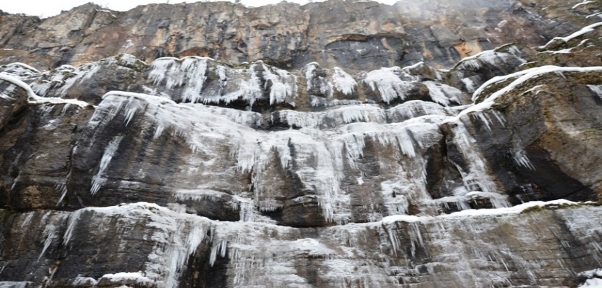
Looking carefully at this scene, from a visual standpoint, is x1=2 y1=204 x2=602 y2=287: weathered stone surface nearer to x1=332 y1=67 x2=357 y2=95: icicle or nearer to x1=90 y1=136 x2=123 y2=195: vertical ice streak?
x1=90 y1=136 x2=123 y2=195: vertical ice streak

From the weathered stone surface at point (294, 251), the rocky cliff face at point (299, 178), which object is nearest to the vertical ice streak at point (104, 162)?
the rocky cliff face at point (299, 178)

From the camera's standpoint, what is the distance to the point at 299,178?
10.8m

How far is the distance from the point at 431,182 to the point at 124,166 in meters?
8.96

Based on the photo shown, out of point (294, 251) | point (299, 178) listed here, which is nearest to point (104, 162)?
point (299, 178)

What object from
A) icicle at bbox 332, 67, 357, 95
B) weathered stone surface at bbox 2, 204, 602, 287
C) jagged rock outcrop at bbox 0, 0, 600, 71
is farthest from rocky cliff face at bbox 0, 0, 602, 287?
jagged rock outcrop at bbox 0, 0, 600, 71

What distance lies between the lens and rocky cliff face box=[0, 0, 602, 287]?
7.92m

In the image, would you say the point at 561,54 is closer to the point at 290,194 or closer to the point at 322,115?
the point at 322,115

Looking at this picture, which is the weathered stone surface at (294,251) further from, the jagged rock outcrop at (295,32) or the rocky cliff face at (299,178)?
the jagged rock outcrop at (295,32)

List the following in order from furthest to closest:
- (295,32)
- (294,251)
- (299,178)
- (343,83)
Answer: (295,32)
(343,83)
(299,178)
(294,251)

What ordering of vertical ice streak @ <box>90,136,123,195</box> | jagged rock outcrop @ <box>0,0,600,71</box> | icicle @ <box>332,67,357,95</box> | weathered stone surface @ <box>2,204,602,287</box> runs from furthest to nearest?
jagged rock outcrop @ <box>0,0,600,71</box> → icicle @ <box>332,67,357,95</box> → vertical ice streak @ <box>90,136,123,195</box> → weathered stone surface @ <box>2,204,602,287</box>

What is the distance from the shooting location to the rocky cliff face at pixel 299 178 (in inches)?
312

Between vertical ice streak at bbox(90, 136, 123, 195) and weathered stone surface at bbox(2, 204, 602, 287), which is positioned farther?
vertical ice streak at bbox(90, 136, 123, 195)

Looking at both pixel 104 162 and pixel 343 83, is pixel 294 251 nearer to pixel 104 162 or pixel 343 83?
pixel 104 162

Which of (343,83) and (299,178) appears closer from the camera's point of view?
(299,178)
